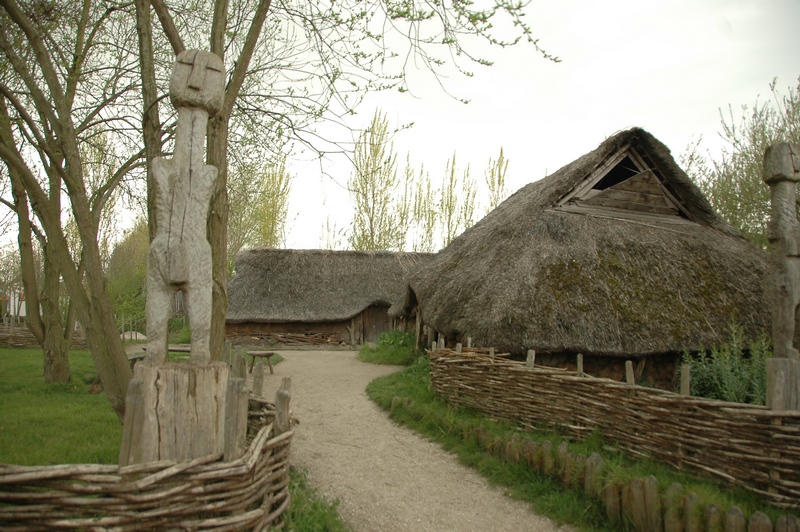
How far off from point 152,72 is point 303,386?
21.5 feet

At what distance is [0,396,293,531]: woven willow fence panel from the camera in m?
2.57

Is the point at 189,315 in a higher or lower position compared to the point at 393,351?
higher

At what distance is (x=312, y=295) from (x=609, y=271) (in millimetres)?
12139

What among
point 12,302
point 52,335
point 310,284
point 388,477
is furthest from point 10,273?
point 388,477

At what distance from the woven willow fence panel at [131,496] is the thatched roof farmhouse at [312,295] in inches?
591

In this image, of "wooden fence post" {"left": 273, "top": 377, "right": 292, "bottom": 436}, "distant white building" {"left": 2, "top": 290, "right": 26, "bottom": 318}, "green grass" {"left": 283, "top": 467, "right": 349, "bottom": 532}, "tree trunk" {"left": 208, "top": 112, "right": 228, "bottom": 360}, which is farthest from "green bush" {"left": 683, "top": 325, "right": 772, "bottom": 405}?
"distant white building" {"left": 2, "top": 290, "right": 26, "bottom": 318}

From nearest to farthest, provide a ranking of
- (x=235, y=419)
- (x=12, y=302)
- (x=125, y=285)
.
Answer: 1. (x=235, y=419)
2. (x=125, y=285)
3. (x=12, y=302)

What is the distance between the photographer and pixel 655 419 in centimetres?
475

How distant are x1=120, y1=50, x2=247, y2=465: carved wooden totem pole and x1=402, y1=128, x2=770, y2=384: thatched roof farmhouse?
16.1 ft

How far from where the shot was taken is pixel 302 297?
60.1 feet

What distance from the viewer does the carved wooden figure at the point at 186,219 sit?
9.81 feet

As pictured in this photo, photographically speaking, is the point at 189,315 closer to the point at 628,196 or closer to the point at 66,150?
the point at 66,150

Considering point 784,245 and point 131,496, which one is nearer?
point 131,496

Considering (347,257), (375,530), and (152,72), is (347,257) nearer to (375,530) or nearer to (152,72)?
(152,72)
